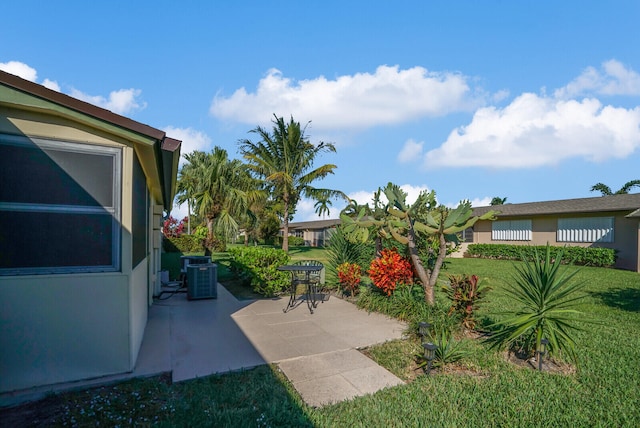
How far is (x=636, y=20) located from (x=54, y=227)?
1061cm

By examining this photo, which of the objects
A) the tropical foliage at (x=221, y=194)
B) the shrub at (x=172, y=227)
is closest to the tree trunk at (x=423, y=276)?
the tropical foliage at (x=221, y=194)

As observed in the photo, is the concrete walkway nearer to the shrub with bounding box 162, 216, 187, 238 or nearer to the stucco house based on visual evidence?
the stucco house

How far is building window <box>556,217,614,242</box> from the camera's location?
16547 mm

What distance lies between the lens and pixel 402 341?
511 cm

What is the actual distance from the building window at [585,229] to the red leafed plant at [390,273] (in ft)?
51.4

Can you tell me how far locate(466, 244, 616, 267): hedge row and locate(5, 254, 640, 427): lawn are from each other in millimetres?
9426

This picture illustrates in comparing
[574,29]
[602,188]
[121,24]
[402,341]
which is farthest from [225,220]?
[602,188]

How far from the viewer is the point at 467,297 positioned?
17.8 feet

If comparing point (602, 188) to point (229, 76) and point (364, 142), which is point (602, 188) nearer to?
point (364, 142)

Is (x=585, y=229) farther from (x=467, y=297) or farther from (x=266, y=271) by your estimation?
(x=266, y=271)

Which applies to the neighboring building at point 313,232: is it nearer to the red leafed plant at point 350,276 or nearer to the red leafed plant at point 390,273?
the red leafed plant at point 350,276

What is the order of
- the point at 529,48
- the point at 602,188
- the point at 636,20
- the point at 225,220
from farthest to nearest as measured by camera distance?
the point at 602,188 < the point at 225,220 < the point at 529,48 < the point at 636,20

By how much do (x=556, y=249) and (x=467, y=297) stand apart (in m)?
14.8

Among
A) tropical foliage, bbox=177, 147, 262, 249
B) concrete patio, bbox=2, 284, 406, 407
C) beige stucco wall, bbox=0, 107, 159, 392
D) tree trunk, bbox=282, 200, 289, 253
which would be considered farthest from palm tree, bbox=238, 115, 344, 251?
beige stucco wall, bbox=0, 107, 159, 392
